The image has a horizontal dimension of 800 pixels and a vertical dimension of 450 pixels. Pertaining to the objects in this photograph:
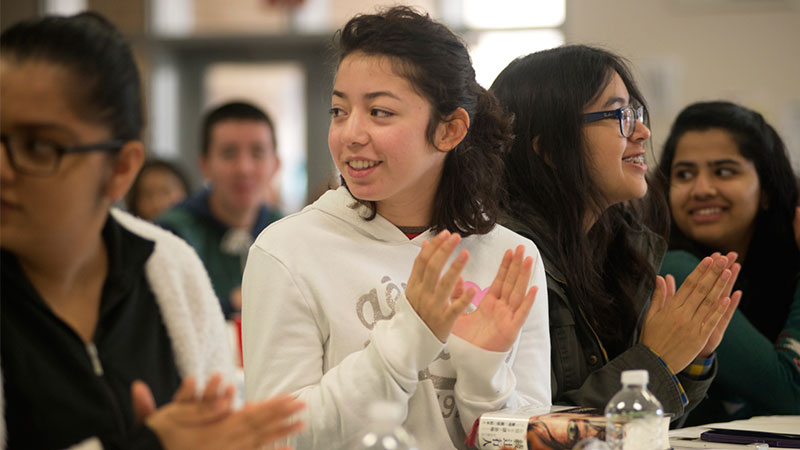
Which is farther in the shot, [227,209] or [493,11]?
[493,11]

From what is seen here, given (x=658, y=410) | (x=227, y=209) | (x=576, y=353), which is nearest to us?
(x=658, y=410)

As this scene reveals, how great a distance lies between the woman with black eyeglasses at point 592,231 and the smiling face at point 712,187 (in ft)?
1.44

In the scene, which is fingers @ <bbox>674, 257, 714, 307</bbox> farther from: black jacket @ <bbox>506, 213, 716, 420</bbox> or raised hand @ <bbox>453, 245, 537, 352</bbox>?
raised hand @ <bbox>453, 245, 537, 352</bbox>

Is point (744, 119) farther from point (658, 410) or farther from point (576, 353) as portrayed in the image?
point (658, 410)

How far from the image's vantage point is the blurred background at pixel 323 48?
576 cm

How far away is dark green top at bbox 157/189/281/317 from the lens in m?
3.83

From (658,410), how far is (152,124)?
6.06 m

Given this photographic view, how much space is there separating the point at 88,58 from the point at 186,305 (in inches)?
16.1

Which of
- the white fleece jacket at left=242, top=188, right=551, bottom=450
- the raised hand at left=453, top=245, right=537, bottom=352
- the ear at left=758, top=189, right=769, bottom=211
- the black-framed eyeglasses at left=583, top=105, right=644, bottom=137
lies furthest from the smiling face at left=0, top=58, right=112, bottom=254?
the ear at left=758, top=189, right=769, bottom=211

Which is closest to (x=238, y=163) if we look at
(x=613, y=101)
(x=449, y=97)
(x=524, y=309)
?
(x=613, y=101)

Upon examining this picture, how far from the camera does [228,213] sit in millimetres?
3912

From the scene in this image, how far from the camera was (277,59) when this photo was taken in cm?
679

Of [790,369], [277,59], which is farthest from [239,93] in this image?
[790,369]

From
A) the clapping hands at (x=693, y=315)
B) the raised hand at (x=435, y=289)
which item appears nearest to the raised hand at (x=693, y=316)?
the clapping hands at (x=693, y=315)
